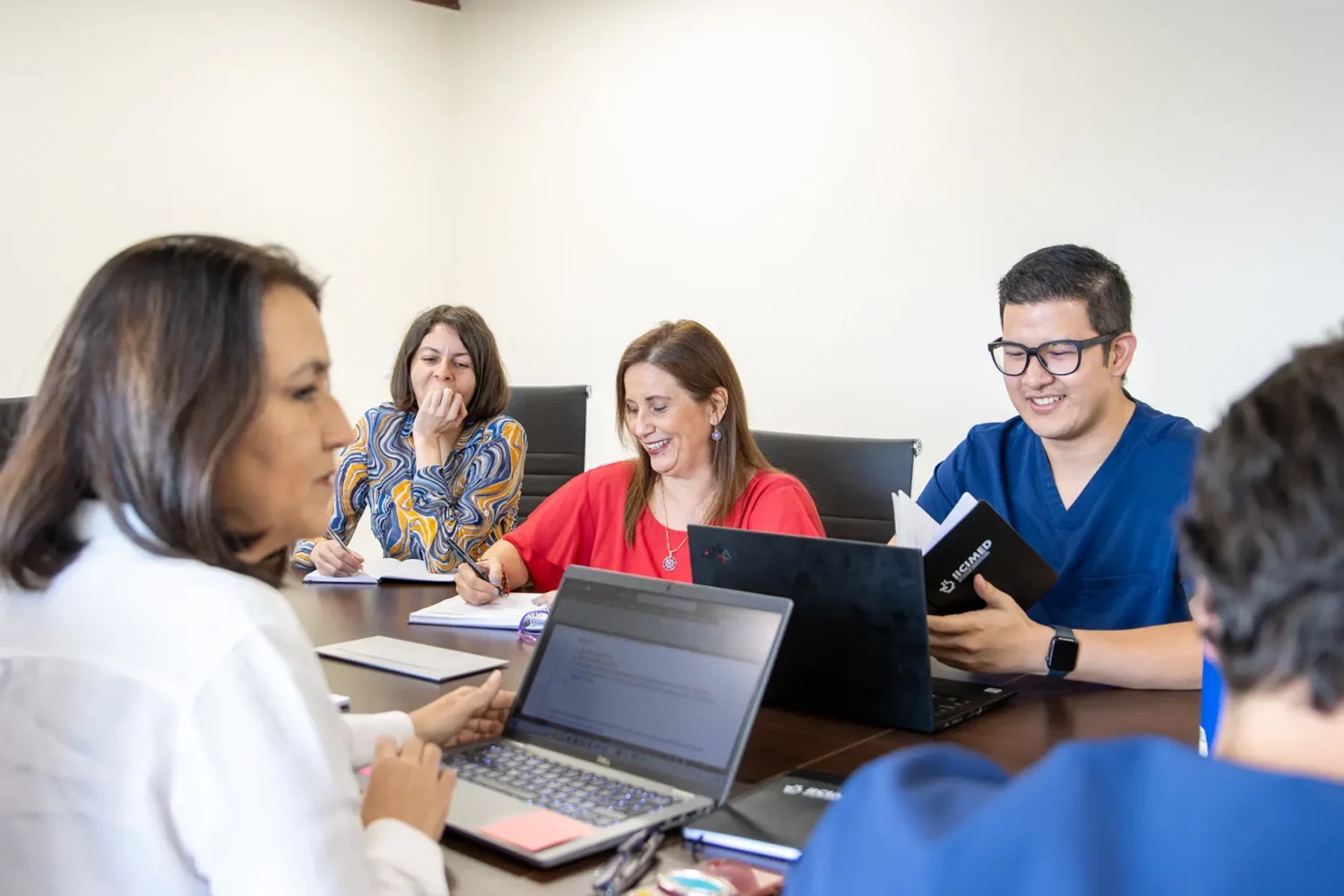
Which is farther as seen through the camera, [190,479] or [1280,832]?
[190,479]

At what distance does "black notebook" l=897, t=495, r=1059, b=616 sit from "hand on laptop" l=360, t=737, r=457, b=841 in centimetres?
62

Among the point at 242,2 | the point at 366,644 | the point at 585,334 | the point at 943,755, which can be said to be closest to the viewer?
the point at 943,755

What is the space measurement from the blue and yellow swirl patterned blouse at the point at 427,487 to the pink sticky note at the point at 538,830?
57.5 inches

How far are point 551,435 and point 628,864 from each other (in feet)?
7.21

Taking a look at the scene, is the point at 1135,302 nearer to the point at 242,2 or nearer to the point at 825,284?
the point at 825,284

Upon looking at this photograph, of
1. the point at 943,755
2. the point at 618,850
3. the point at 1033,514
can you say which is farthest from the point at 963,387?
the point at 943,755

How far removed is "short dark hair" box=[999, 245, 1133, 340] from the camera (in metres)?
1.84

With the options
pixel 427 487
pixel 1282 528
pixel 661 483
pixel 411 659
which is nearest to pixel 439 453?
pixel 427 487

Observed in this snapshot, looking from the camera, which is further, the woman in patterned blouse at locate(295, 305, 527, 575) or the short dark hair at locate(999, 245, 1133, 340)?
the woman in patterned blouse at locate(295, 305, 527, 575)

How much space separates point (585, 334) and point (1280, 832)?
3.69 m

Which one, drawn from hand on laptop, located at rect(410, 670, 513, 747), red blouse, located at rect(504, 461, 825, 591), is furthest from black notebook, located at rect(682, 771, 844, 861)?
red blouse, located at rect(504, 461, 825, 591)

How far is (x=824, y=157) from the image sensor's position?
136 inches

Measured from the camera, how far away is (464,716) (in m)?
1.21

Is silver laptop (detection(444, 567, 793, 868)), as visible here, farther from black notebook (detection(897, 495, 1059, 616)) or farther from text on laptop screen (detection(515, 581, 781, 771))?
black notebook (detection(897, 495, 1059, 616))
